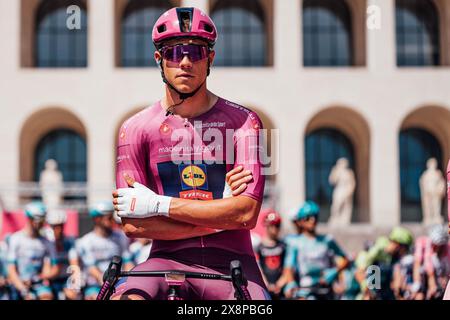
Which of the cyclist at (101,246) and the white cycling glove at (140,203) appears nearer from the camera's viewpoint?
the white cycling glove at (140,203)

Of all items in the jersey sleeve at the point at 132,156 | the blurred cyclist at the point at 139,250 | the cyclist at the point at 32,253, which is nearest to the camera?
the jersey sleeve at the point at 132,156

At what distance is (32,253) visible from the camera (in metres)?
12.0

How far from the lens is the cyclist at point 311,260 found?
10547mm

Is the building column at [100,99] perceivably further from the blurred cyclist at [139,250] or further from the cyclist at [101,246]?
the cyclist at [101,246]

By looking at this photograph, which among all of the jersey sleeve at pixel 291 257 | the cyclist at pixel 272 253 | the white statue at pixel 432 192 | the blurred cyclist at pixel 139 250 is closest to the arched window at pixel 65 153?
the white statue at pixel 432 192

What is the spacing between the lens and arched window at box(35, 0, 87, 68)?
38438mm

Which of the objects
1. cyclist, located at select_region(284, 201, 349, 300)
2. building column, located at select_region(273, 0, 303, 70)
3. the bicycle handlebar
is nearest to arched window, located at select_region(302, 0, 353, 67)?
building column, located at select_region(273, 0, 303, 70)

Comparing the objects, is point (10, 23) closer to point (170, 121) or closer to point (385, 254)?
point (385, 254)

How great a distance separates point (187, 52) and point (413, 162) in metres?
35.9

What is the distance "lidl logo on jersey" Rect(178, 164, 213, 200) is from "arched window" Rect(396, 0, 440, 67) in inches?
1394

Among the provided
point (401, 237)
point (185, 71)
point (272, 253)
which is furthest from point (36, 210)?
point (185, 71)

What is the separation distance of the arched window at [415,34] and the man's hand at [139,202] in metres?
35.5

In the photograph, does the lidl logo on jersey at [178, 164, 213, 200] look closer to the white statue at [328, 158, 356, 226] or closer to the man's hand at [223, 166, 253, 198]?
the man's hand at [223, 166, 253, 198]

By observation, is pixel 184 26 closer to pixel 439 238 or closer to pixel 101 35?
pixel 439 238
